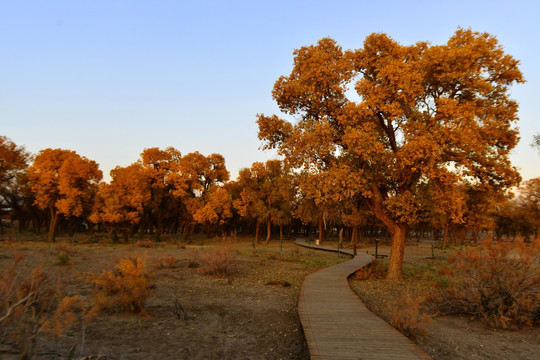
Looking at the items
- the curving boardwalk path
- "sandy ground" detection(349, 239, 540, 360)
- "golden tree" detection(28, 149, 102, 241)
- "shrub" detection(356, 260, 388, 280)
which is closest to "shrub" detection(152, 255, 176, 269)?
the curving boardwalk path

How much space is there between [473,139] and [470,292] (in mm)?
5260

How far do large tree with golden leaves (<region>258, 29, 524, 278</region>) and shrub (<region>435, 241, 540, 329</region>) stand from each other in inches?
152

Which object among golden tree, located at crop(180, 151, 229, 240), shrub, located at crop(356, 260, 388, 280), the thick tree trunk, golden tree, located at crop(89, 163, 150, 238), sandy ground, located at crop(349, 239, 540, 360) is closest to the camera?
sandy ground, located at crop(349, 239, 540, 360)

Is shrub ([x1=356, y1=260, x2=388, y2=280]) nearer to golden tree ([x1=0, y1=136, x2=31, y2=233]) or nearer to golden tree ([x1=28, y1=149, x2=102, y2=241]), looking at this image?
golden tree ([x1=28, y1=149, x2=102, y2=241])

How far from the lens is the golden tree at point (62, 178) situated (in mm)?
31906

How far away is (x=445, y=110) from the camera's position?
1173 cm

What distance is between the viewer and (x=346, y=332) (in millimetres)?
6938

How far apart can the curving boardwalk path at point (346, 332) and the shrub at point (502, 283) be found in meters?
3.13

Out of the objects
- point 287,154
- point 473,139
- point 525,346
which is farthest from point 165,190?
point 525,346

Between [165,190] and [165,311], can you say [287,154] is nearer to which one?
[165,311]

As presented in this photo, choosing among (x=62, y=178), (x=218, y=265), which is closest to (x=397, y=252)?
(x=218, y=265)

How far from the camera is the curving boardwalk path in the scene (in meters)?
5.72

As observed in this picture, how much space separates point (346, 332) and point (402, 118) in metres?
10.7

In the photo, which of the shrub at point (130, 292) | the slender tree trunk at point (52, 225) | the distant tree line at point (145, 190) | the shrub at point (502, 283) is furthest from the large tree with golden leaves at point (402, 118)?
the slender tree trunk at point (52, 225)
